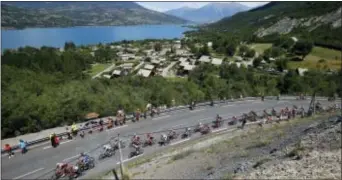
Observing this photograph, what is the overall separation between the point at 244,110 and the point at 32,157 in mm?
28628

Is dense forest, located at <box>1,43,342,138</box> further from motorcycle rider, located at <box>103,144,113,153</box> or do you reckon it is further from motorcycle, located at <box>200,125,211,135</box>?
motorcycle, located at <box>200,125,211,135</box>

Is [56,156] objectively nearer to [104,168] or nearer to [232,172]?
[104,168]

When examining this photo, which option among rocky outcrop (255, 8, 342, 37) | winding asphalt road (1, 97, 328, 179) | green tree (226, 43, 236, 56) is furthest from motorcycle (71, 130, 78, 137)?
rocky outcrop (255, 8, 342, 37)

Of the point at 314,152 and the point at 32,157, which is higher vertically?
the point at 314,152

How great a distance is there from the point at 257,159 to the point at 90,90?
39153 millimetres

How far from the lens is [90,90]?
5450 centimetres

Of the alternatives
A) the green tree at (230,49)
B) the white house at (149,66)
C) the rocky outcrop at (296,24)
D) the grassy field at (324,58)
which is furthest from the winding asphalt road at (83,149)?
the rocky outcrop at (296,24)

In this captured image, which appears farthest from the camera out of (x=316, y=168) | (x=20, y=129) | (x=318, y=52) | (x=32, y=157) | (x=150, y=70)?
(x=150, y=70)

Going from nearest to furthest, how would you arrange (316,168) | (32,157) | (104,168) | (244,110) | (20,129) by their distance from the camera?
1. (316,168)
2. (104,168)
3. (32,157)
4. (20,129)
5. (244,110)

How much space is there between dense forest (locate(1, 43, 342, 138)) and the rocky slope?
16.5 m

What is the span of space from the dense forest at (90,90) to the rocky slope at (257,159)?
16495mm

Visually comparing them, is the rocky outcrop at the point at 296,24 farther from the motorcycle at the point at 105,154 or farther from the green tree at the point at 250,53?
the motorcycle at the point at 105,154

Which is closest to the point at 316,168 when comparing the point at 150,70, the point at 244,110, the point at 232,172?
the point at 232,172

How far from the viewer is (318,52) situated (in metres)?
80.8
